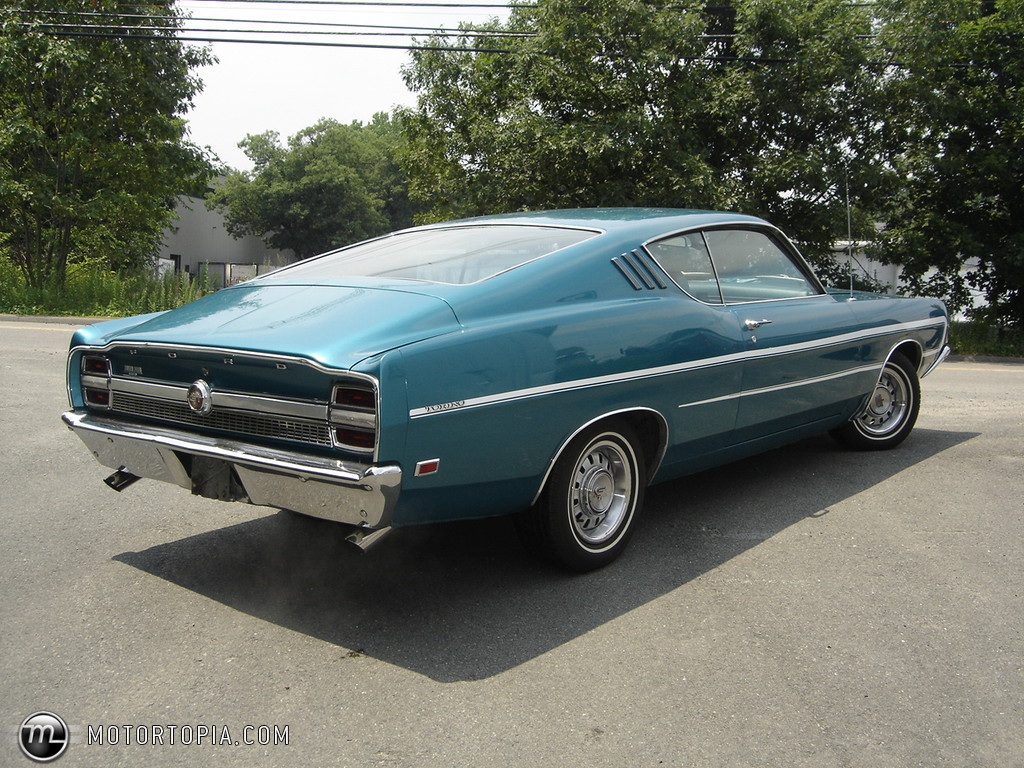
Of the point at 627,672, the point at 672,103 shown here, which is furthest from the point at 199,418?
the point at 672,103

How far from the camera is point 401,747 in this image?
2.56 meters

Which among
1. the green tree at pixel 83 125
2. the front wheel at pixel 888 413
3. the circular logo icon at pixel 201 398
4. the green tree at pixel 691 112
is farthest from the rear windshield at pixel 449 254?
the green tree at pixel 83 125

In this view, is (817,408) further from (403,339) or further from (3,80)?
(3,80)

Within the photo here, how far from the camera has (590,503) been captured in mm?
3812

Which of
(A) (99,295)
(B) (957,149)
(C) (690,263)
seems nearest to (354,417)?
(C) (690,263)

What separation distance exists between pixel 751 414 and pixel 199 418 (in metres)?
2.55

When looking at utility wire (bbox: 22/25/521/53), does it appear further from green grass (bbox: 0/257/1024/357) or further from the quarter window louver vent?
the quarter window louver vent

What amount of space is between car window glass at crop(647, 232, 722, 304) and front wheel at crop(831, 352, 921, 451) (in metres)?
1.96

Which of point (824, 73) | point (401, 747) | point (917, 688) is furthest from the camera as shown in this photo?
point (824, 73)

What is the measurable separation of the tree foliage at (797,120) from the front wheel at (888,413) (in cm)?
993

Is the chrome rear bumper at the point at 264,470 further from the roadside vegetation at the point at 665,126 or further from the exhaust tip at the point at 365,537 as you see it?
the roadside vegetation at the point at 665,126

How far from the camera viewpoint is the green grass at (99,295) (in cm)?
1881

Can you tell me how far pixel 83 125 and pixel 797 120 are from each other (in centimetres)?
1373

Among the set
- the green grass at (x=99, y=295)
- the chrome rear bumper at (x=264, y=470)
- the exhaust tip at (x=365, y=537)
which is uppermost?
the chrome rear bumper at (x=264, y=470)
